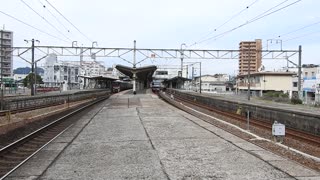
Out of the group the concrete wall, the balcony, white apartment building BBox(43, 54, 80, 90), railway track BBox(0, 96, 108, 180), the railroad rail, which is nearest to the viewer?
railway track BBox(0, 96, 108, 180)

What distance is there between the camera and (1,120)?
25.8m

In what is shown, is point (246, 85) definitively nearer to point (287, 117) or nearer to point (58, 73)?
point (58, 73)

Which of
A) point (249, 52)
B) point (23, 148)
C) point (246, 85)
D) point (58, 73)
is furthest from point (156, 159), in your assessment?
point (58, 73)

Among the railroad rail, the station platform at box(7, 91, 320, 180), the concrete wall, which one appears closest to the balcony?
the railroad rail

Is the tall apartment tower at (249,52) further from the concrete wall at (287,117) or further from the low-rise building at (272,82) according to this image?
the concrete wall at (287,117)

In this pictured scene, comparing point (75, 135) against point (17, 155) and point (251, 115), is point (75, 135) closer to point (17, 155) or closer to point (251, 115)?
point (17, 155)

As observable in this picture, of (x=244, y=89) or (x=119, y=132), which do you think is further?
(x=244, y=89)

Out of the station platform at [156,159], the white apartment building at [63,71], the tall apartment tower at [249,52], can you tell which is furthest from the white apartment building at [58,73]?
the station platform at [156,159]

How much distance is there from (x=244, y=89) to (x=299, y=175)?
9810cm

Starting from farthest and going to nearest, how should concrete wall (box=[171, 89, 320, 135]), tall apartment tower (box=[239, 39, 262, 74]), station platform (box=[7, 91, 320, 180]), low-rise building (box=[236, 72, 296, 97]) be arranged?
low-rise building (box=[236, 72, 296, 97]), tall apartment tower (box=[239, 39, 262, 74]), concrete wall (box=[171, 89, 320, 135]), station platform (box=[7, 91, 320, 180])

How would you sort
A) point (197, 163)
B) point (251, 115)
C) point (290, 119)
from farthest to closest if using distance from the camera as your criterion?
1. point (251, 115)
2. point (290, 119)
3. point (197, 163)

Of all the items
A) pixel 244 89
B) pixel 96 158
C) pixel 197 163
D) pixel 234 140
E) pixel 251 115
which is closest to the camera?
pixel 197 163

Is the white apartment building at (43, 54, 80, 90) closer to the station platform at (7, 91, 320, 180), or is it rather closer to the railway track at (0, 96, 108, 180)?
the railway track at (0, 96, 108, 180)

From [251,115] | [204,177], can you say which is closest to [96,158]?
[204,177]
